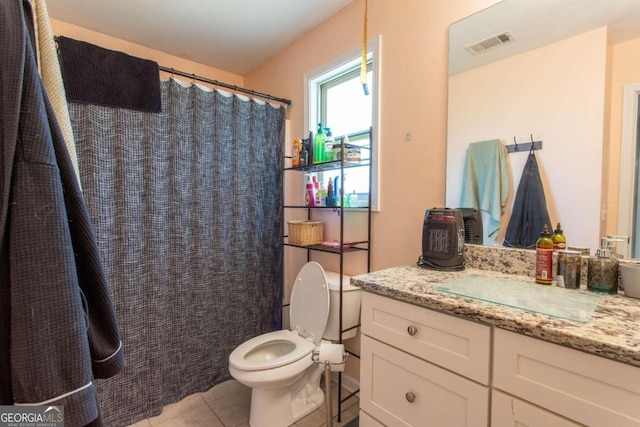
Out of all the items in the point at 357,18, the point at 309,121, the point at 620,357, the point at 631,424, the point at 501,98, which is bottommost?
the point at 631,424

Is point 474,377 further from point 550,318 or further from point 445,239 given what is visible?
point 445,239

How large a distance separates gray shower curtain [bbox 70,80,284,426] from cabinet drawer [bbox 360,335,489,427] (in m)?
1.20

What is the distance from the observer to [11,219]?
488 millimetres

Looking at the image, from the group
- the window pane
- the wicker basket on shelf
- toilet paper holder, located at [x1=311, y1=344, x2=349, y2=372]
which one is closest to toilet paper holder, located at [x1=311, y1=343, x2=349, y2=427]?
toilet paper holder, located at [x1=311, y1=344, x2=349, y2=372]

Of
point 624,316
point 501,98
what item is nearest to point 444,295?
point 624,316

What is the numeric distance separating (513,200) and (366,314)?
771 mm

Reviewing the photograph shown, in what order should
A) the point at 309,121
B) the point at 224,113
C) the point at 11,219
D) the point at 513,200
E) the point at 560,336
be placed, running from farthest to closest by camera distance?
the point at 309,121 < the point at 224,113 < the point at 513,200 < the point at 560,336 < the point at 11,219

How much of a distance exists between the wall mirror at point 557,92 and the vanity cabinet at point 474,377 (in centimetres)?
60

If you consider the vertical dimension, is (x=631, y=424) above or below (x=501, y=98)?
below

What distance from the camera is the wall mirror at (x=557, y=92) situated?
100 cm

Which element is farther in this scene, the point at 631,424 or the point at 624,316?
the point at 624,316

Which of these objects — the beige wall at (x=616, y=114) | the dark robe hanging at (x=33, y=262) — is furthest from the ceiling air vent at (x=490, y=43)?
the dark robe hanging at (x=33, y=262)

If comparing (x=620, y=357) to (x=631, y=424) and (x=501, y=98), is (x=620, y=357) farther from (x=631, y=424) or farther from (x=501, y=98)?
(x=501, y=98)

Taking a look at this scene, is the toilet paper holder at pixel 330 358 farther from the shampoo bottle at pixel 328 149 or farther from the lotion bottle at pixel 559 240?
the shampoo bottle at pixel 328 149
